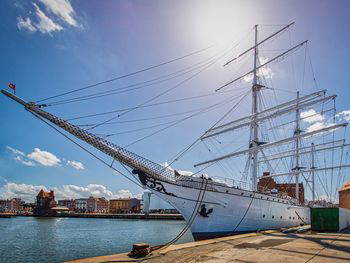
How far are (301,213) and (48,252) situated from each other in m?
30.0

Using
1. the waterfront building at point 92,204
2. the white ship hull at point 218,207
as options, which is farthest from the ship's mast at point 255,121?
the waterfront building at point 92,204

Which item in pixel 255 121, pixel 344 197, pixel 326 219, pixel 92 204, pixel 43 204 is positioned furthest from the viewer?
pixel 92 204

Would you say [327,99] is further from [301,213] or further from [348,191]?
[348,191]

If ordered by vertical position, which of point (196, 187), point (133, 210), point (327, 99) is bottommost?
point (133, 210)

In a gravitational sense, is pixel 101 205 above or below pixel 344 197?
below

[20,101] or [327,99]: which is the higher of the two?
[327,99]

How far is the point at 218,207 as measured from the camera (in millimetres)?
21406

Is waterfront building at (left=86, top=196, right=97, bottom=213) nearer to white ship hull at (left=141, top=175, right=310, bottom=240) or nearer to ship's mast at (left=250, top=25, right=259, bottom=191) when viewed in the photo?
ship's mast at (left=250, top=25, right=259, bottom=191)

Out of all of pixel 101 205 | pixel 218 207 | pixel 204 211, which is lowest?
pixel 101 205

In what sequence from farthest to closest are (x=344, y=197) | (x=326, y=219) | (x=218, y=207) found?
1. (x=344, y=197)
2. (x=326, y=219)
3. (x=218, y=207)

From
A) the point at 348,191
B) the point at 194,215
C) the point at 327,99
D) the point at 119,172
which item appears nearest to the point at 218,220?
the point at 194,215

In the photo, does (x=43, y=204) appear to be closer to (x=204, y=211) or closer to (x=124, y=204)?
(x=124, y=204)

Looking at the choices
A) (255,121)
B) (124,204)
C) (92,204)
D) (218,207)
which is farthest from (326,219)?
(92,204)

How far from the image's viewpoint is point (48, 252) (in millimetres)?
24719
